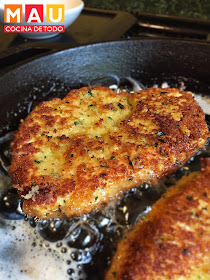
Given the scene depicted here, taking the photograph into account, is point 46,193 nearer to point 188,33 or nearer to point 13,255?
point 13,255

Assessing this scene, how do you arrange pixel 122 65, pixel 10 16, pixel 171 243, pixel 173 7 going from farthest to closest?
pixel 173 7 → pixel 10 16 → pixel 122 65 → pixel 171 243

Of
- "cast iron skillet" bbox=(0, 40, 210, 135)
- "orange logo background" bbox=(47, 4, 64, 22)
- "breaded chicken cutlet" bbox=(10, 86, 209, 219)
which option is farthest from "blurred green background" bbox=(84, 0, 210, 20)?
"breaded chicken cutlet" bbox=(10, 86, 209, 219)

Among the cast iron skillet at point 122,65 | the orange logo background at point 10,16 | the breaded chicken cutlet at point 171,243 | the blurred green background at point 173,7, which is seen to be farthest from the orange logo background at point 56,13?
the breaded chicken cutlet at point 171,243

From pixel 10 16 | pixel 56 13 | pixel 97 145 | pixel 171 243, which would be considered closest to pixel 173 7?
pixel 56 13

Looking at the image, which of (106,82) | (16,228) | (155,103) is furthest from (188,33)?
(16,228)

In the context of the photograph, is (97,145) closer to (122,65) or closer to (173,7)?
(122,65)

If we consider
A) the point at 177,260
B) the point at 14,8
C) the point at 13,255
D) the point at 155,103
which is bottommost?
the point at 13,255

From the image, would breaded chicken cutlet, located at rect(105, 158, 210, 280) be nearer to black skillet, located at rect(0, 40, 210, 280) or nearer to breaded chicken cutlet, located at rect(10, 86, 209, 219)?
breaded chicken cutlet, located at rect(10, 86, 209, 219)
